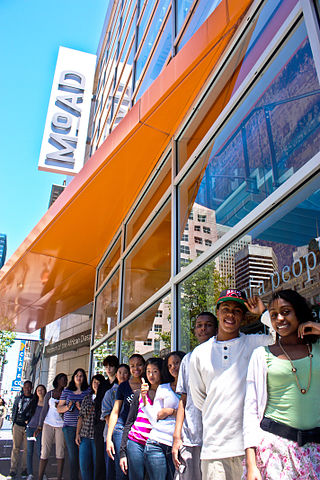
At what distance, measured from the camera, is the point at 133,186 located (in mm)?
6867

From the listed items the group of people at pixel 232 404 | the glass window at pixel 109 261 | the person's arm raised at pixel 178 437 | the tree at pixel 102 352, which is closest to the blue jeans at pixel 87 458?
the group of people at pixel 232 404

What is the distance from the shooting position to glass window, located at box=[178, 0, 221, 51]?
5.27 meters

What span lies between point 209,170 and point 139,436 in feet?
8.94

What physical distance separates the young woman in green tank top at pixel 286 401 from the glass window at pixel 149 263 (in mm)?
3088

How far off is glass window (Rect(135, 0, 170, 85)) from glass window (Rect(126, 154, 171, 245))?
11.1 feet

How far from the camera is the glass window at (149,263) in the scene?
5.41 m

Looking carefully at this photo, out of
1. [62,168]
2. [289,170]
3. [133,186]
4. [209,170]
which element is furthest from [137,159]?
[62,168]

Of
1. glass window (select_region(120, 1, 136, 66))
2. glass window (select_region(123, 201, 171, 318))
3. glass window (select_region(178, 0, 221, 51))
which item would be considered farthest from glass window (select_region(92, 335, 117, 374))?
glass window (select_region(120, 1, 136, 66))

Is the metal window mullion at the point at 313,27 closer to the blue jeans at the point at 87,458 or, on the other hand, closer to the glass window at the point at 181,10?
the glass window at the point at 181,10

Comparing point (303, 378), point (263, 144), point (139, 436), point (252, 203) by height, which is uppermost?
point (263, 144)

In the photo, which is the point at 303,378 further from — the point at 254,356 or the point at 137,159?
the point at 137,159

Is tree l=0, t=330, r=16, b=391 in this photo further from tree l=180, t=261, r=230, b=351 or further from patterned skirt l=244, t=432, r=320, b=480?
patterned skirt l=244, t=432, r=320, b=480

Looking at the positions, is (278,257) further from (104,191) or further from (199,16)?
(104,191)

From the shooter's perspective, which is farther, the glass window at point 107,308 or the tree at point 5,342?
the tree at point 5,342
